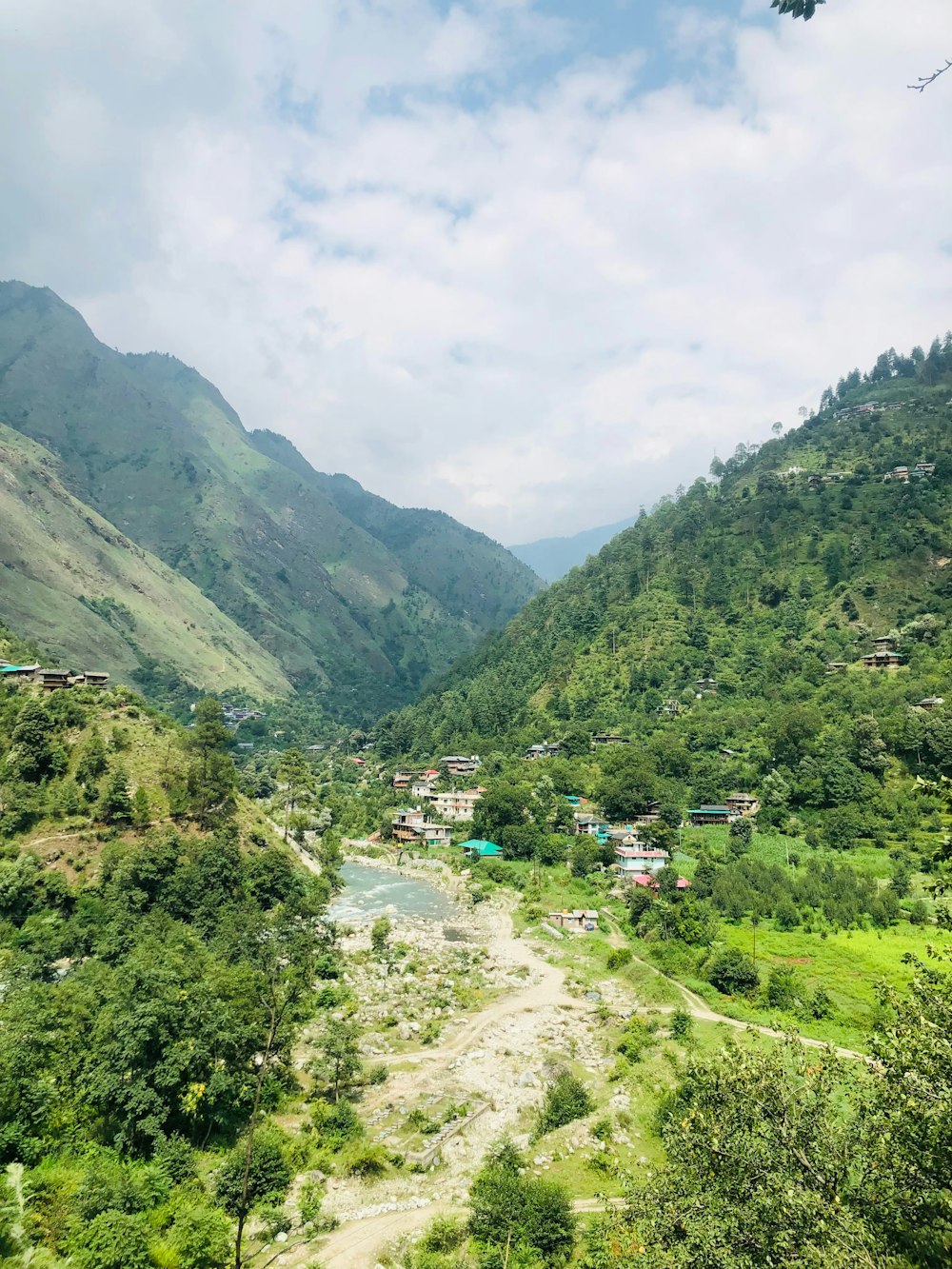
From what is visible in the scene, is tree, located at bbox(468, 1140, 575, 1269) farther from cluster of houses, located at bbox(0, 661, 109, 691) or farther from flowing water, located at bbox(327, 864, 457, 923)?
cluster of houses, located at bbox(0, 661, 109, 691)

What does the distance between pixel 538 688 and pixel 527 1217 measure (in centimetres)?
8784

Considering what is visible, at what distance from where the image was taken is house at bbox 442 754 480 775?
89.4 m

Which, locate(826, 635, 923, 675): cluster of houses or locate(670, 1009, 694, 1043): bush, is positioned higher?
locate(826, 635, 923, 675): cluster of houses

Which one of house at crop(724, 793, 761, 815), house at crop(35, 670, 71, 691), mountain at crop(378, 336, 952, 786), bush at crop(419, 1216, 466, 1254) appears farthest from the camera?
mountain at crop(378, 336, 952, 786)

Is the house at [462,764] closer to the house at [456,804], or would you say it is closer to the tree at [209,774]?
the house at [456,804]

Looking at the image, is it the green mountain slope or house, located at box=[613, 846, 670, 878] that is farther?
the green mountain slope

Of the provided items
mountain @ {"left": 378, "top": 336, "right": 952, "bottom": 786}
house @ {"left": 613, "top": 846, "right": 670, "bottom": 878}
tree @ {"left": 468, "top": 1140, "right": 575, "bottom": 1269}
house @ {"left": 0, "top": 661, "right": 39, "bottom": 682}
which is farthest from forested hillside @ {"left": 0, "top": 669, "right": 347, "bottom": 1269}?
mountain @ {"left": 378, "top": 336, "right": 952, "bottom": 786}

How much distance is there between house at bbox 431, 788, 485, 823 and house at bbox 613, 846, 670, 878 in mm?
23806

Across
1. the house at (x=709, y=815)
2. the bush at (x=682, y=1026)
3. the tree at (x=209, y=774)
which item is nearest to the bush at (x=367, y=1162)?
the bush at (x=682, y=1026)

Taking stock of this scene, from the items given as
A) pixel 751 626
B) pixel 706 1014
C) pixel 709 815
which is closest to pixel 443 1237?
pixel 706 1014

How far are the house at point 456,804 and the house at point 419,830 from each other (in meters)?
2.39

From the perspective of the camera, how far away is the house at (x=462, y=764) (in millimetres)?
89438

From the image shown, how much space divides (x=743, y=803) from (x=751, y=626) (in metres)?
38.3

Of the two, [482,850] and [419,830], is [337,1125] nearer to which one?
[482,850]
